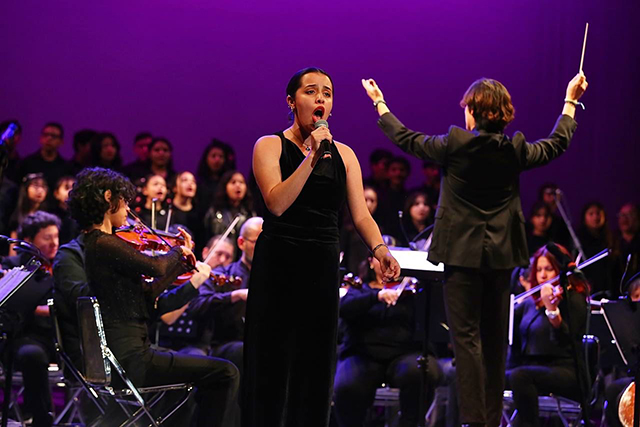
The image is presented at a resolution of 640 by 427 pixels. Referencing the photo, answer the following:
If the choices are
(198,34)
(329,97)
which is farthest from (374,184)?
(329,97)

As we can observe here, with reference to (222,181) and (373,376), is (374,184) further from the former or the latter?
(373,376)

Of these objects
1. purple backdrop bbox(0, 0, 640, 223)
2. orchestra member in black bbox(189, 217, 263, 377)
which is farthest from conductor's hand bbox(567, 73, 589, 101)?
purple backdrop bbox(0, 0, 640, 223)

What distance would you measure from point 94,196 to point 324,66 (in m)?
4.31

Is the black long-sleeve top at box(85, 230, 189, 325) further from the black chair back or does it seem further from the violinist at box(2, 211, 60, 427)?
the violinist at box(2, 211, 60, 427)

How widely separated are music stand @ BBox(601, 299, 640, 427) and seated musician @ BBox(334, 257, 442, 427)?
115cm

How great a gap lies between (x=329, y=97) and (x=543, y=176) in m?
5.34

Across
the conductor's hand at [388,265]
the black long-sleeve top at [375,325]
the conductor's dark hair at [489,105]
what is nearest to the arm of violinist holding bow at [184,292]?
the black long-sleeve top at [375,325]

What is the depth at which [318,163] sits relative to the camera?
2660 mm

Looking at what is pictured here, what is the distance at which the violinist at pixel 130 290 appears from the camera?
3463 millimetres

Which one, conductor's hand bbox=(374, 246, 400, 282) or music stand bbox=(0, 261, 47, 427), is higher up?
conductor's hand bbox=(374, 246, 400, 282)

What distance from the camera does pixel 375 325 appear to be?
4.90 metres

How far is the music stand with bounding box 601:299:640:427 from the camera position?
3.87 meters

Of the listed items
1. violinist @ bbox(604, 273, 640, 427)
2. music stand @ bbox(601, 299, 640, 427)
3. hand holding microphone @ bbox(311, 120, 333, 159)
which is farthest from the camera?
violinist @ bbox(604, 273, 640, 427)

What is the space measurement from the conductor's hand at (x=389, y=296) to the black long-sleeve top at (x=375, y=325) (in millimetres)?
76
